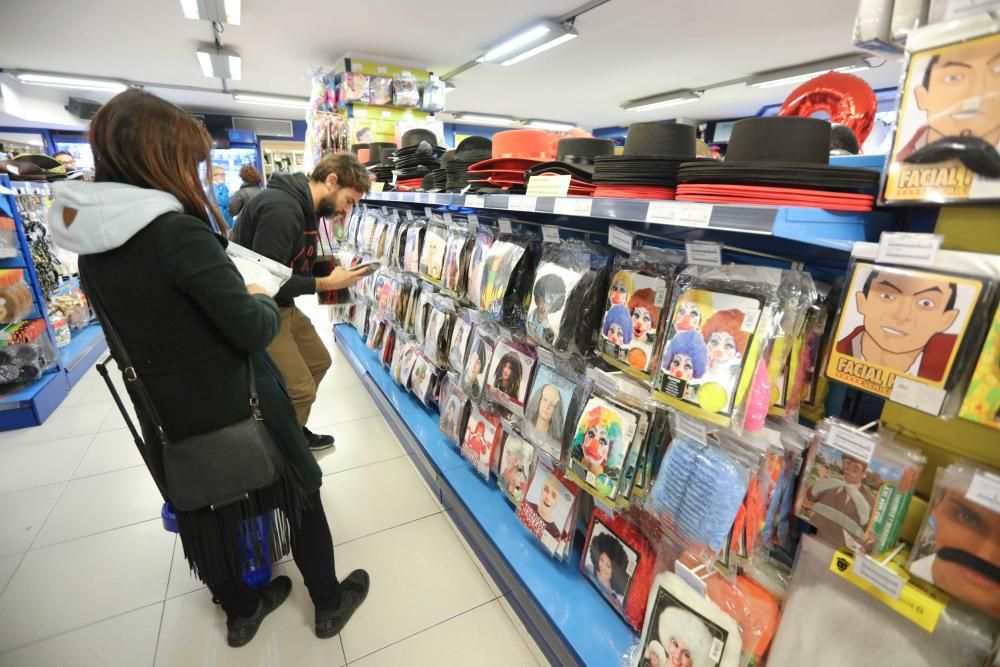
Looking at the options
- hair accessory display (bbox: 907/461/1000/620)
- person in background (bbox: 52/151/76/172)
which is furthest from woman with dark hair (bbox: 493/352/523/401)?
person in background (bbox: 52/151/76/172)

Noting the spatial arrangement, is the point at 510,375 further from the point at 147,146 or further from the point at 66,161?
the point at 66,161

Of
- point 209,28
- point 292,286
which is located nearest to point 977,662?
point 292,286

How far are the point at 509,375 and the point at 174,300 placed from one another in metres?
1.11

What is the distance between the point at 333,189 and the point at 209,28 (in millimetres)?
4737

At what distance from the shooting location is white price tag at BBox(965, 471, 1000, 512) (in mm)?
668

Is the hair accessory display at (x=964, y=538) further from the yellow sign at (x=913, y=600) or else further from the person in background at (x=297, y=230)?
the person in background at (x=297, y=230)

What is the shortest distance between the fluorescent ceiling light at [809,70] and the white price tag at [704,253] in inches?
238

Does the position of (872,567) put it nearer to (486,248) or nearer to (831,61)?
(486,248)

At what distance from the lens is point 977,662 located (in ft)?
2.42

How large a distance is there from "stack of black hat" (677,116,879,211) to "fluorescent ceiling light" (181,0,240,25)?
16.1 ft

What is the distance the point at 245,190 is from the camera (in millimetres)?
6016

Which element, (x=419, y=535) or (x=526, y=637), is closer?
(x=526, y=637)

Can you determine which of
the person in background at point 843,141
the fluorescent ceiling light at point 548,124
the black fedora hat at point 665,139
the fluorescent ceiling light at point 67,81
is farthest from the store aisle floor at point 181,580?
the fluorescent ceiling light at point 548,124

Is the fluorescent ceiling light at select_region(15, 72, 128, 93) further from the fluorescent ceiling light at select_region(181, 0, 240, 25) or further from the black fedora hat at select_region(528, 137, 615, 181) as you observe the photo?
the black fedora hat at select_region(528, 137, 615, 181)
